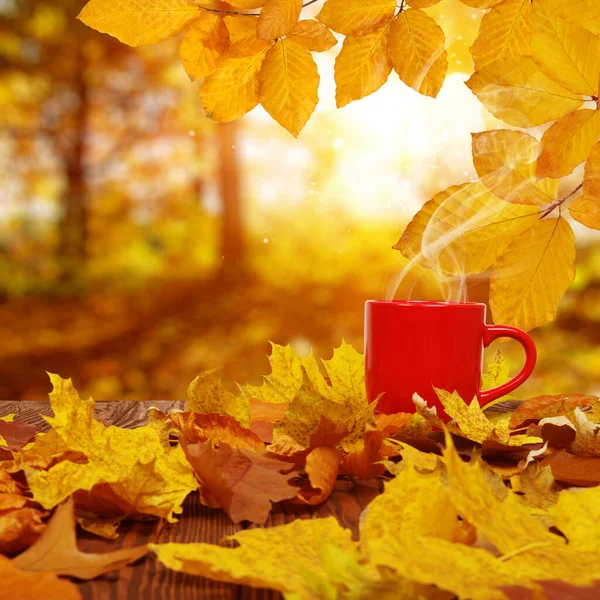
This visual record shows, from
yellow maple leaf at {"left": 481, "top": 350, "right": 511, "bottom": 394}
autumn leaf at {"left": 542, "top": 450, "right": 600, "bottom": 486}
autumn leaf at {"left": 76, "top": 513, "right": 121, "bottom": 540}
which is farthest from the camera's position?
yellow maple leaf at {"left": 481, "top": 350, "right": 511, "bottom": 394}

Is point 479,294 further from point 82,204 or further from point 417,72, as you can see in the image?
point 417,72

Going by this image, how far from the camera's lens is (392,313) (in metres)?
0.71

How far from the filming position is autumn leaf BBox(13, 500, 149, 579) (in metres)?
0.36

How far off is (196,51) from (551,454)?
1.75 feet

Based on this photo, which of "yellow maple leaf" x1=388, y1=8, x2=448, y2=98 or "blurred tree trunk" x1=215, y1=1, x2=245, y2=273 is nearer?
"yellow maple leaf" x1=388, y1=8, x2=448, y2=98

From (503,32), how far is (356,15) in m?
0.15

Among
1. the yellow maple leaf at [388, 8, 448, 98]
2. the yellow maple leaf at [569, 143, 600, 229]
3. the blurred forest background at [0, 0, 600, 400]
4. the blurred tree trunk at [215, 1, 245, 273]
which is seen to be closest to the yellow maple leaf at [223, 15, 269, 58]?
the yellow maple leaf at [388, 8, 448, 98]

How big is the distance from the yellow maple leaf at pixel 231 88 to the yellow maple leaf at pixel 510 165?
0.24m

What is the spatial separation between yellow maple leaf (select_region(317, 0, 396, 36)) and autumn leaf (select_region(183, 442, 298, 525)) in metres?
0.41

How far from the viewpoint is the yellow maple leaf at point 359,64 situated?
0.69 metres

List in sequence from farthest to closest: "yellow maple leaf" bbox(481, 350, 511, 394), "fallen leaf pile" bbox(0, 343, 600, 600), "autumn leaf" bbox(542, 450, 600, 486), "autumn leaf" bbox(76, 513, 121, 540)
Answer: "yellow maple leaf" bbox(481, 350, 511, 394) < "autumn leaf" bbox(542, 450, 600, 486) < "autumn leaf" bbox(76, 513, 121, 540) < "fallen leaf pile" bbox(0, 343, 600, 600)

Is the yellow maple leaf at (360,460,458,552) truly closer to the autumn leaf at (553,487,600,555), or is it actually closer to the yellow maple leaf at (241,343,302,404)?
the autumn leaf at (553,487,600,555)

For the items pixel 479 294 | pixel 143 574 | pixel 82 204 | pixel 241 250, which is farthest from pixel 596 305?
pixel 143 574

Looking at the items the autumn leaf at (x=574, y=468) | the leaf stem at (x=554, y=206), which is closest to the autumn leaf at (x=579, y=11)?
the leaf stem at (x=554, y=206)
